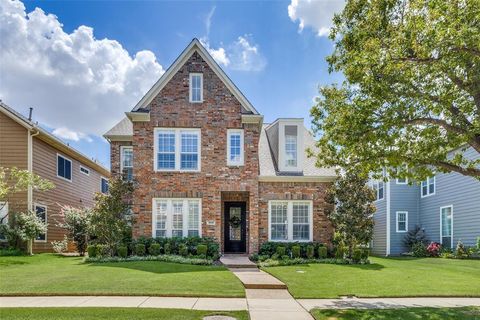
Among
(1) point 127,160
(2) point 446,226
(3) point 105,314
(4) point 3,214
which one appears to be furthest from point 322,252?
(4) point 3,214

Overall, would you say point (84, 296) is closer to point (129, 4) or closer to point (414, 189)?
point (129, 4)

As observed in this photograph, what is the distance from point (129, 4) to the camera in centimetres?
1216

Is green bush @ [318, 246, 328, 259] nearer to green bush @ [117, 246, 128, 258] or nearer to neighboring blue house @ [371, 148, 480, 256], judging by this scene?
neighboring blue house @ [371, 148, 480, 256]

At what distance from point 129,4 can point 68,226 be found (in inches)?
490

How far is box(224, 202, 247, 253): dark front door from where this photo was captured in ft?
62.4

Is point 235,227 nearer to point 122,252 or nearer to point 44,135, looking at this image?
point 122,252

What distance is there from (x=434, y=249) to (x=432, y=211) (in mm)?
2714

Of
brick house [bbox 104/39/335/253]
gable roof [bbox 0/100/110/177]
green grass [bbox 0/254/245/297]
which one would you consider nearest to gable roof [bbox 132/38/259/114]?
brick house [bbox 104/39/335/253]

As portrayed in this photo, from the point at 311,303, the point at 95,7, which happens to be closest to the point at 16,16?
the point at 95,7

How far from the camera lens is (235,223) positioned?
19.2m

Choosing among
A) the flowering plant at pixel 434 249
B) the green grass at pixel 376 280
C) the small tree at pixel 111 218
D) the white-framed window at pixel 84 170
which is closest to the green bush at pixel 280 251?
the green grass at pixel 376 280

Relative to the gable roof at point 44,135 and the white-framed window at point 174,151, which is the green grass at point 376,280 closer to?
the white-framed window at point 174,151

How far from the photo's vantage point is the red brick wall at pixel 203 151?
17.5 metres

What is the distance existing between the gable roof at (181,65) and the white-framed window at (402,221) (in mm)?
12869
